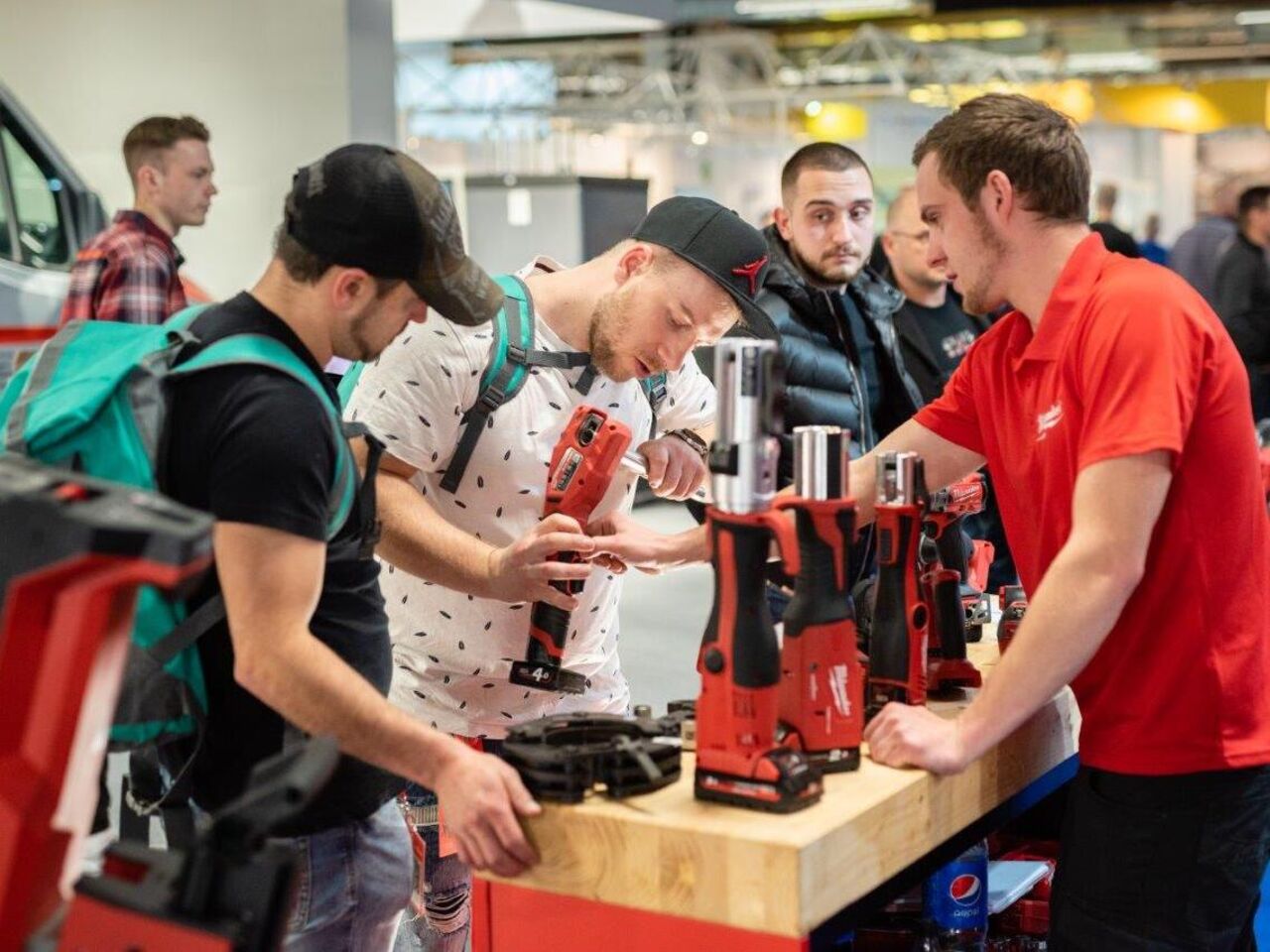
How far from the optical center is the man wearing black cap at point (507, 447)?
99.9 inches

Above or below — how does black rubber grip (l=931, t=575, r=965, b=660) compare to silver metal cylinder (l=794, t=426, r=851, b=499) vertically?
below

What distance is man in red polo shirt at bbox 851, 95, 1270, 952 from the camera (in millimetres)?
1989

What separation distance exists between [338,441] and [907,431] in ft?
3.49

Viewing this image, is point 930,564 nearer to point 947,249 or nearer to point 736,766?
point 947,249

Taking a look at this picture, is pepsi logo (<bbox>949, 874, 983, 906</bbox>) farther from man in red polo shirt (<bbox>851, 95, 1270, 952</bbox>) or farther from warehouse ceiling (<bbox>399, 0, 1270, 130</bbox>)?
warehouse ceiling (<bbox>399, 0, 1270, 130</bbox>)

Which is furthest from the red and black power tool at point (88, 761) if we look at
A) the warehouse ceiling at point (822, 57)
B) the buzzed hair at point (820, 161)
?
the warehouse ceiling at point (822, 57)

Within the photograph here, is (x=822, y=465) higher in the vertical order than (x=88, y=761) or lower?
higher

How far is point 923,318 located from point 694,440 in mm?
2181

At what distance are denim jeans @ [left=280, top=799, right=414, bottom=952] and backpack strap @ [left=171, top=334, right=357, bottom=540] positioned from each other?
1.47ft

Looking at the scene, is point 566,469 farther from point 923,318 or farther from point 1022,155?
point 923,318

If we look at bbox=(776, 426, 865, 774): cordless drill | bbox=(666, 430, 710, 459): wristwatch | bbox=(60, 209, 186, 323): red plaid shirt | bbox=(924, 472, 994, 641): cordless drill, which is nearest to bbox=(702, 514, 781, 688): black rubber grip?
bbox=(776, 426, 865, 774): cordless drill

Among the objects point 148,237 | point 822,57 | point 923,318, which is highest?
point 822,57

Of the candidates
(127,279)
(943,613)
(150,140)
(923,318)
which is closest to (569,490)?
(943,613)

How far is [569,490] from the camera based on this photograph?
97.6 inches
